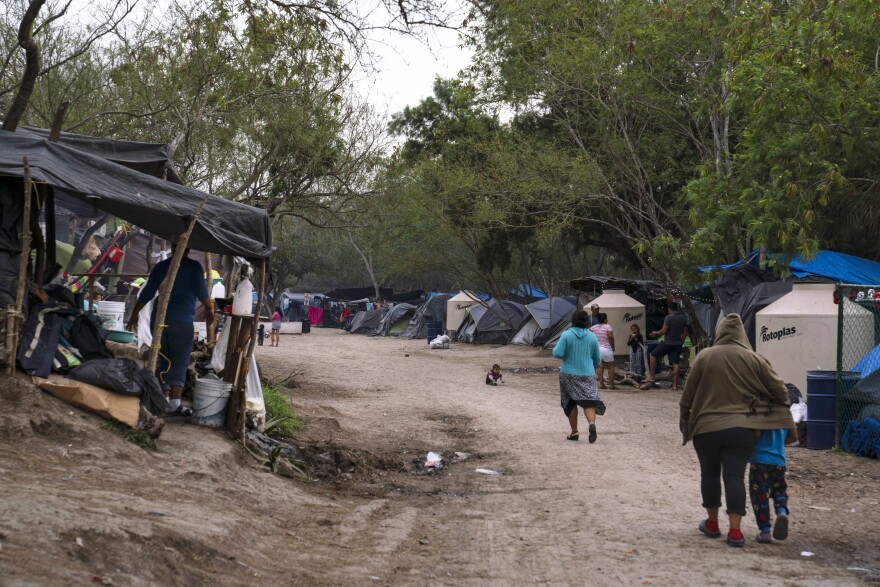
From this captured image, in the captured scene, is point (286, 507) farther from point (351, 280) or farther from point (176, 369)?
point (351, 280)

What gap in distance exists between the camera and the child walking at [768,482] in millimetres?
6039

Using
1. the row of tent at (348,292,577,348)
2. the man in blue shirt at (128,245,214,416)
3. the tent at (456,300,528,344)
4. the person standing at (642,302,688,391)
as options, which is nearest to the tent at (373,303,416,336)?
the row of tent at (348,292,577,348)

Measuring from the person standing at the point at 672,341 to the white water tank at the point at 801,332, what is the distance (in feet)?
14.9

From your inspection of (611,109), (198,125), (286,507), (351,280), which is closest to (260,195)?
(198,125)

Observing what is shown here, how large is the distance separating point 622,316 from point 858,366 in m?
12.5

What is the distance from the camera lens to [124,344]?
1030 cm

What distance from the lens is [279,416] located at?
10883 millimetres

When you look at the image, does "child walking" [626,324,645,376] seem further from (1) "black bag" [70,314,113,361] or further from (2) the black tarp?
(1) "black bag" [70,314,113,361]

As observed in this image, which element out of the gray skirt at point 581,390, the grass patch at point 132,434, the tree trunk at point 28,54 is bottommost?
the grass patch at point 132,434

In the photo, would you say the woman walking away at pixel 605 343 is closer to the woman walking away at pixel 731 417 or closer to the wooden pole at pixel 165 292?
the wooden pole at pixel 165 292

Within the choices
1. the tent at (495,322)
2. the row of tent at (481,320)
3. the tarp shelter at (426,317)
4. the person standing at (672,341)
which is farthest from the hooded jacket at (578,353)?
the tarp shelter at (426,317)

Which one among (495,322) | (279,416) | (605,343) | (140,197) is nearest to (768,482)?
(140,197)

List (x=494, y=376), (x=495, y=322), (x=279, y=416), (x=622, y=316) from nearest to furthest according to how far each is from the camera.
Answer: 1. (x=279, y=416)
2. (x=494, y=376)
3. (x=622, y=316)
4. (x=495, y=322)

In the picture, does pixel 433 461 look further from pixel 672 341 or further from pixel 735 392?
pixel 672 341
